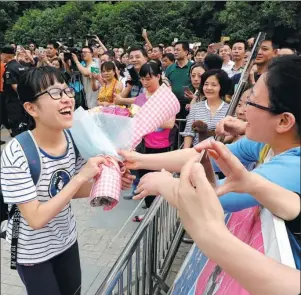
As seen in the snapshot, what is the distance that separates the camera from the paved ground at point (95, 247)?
3.06 meters

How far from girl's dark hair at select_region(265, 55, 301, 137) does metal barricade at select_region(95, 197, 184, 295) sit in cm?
91

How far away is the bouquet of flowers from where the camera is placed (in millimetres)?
1565

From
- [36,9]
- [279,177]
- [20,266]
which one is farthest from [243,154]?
[36,9]

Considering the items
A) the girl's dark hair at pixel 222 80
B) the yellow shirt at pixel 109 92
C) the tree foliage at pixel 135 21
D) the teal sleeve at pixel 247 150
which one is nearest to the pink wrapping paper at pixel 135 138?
the teal sleeve at pixel 247 150

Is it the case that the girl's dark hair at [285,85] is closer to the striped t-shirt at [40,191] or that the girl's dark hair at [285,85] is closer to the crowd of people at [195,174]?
the crowd of people at [195,174]

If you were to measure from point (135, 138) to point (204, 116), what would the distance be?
1821mm

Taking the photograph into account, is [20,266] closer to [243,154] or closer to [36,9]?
[243,154]

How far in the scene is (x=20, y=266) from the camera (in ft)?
5.81

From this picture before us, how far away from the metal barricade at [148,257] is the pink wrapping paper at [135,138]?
249 mm

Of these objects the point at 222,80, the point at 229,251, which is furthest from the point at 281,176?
the point at 222,80

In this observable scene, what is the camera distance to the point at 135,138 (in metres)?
1.77

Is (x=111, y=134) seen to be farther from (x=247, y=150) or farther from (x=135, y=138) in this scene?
(x=247, y=150)

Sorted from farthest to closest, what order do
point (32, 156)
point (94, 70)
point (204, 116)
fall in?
point (94, 70), point (204, 116), point (32, 156)

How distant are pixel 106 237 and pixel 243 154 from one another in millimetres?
2474
